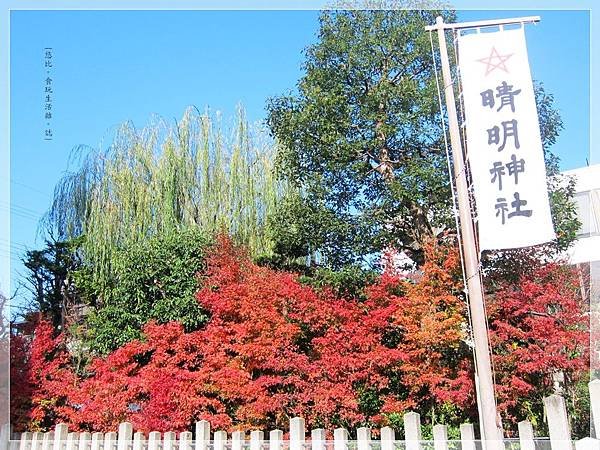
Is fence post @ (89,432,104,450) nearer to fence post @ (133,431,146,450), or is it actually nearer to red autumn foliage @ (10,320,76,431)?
fence post @ (133,431,146,450)

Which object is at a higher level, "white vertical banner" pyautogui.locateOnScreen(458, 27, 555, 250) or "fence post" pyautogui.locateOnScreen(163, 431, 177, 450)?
"white vertical banner" pyautogui.locateOnScreen(458, 27, 555, 250)

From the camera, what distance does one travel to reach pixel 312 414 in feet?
24.1

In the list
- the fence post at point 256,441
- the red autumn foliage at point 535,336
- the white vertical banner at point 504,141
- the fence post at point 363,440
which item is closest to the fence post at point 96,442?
the fence post at point 256,441

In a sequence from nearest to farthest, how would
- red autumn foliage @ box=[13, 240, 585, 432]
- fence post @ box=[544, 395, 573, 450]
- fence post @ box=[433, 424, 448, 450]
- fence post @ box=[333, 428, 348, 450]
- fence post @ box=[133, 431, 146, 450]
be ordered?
fence post @ box=[544, 395, 573, 450]
fence post @ box=[433, 424, 448, 450]
fence post @ box=[333, 428, 348, 450]
fence post @ box=[133, 431, 146, 450]
red autumn foliage @ box=[13, 240, 585, 432]

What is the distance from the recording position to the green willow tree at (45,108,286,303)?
1012 centimetres

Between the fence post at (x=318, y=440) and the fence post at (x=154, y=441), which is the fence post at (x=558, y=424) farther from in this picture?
the fence post at (x=154, y=441)

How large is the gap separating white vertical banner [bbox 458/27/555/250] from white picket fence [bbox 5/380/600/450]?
169 cm

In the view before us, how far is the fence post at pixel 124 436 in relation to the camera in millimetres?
6656

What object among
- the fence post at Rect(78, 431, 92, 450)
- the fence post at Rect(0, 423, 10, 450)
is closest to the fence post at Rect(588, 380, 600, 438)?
the fence post at Rect(78, 431, 92, 450)

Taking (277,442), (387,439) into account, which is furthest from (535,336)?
(277,442)

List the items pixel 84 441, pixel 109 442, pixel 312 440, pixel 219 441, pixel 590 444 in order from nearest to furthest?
pixel 590 444
pixel 312 440
pixel 219 441
pixel 109 442
pixel 84 441

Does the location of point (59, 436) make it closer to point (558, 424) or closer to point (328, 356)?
point (328, 356)

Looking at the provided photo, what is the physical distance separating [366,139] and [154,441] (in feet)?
15.3

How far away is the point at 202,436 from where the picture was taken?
631cm
